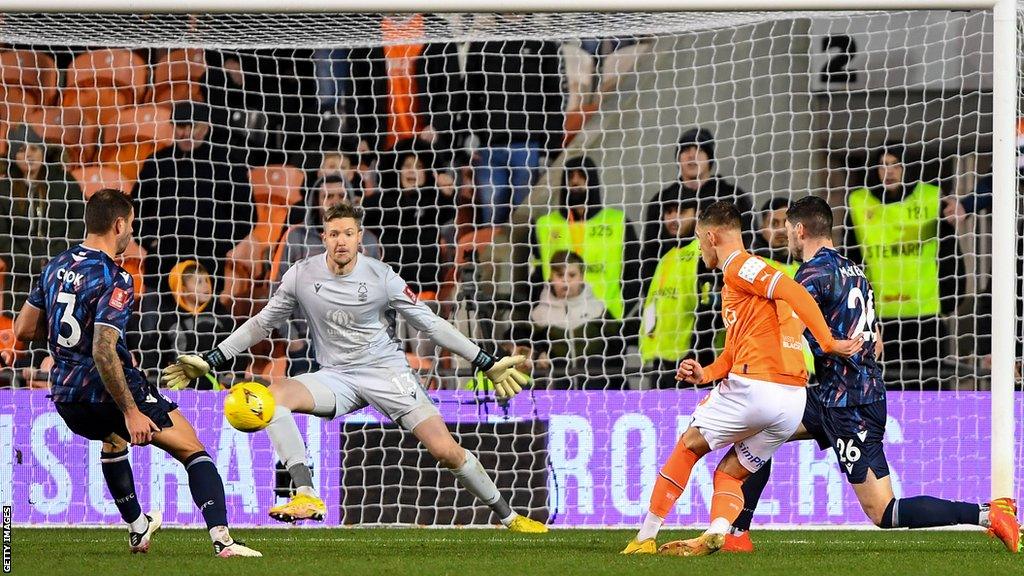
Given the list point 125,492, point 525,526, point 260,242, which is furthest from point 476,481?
point 260,242

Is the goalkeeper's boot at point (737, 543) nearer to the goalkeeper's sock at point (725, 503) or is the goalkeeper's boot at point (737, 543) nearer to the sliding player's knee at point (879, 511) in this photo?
the goalkeeper's sock at point (725, 503)

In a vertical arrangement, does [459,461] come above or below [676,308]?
below

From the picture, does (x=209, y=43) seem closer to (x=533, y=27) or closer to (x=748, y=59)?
(x=533, y=27)

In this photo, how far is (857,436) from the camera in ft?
20.9

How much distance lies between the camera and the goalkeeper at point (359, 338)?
703 centimetres

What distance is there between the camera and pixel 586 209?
31.8 ft

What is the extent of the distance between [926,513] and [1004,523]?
1.18ft

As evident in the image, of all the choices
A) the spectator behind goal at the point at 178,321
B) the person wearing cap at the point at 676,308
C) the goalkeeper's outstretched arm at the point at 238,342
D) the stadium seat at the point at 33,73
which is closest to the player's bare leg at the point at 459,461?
the goalkeeper's outstretched arm at the point at 238,342

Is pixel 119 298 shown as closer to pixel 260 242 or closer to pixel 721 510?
pixel 721 510

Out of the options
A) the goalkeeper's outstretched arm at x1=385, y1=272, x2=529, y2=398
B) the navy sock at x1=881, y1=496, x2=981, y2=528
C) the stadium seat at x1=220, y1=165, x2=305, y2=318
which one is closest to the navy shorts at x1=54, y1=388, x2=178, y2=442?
the goalkeeper's outstretched arm at x1=385, y1=272, x2=529, y2=398

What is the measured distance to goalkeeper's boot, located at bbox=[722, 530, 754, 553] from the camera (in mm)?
6629

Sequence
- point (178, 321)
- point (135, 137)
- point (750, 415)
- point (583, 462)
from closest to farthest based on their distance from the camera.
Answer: point (750, 415) → point (583, 462) → point (178, 321) → point (135, 137)

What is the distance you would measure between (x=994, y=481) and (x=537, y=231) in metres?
3.62

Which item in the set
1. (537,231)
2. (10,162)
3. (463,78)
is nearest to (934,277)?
(537,231)
